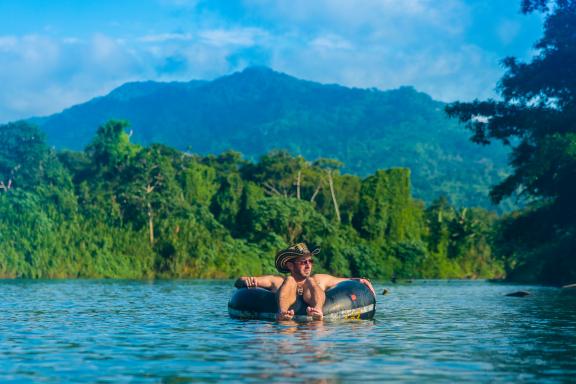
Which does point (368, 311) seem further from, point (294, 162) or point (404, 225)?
point (294, 162)

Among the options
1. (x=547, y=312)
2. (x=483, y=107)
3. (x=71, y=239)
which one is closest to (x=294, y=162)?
(x=71, y=239)

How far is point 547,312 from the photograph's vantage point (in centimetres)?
2514

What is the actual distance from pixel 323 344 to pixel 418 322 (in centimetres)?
658

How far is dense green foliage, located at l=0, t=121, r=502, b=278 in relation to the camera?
6225 cm

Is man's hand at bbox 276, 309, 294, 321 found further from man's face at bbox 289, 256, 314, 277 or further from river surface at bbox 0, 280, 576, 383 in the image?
man's face at bbox 289, 256, 314, 277

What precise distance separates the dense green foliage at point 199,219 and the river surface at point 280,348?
3913 centimetres

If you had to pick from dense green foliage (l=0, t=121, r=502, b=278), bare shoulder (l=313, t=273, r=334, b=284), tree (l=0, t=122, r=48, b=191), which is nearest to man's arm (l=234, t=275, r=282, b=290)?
bare shoulder (l=313, t=273, r=334, b=284)

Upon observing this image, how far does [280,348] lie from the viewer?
1453cm

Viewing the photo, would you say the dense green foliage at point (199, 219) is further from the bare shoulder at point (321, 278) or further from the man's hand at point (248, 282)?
the bare shoulder at point (321, 278)

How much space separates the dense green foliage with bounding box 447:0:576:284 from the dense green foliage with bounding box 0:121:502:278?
85.8 ft

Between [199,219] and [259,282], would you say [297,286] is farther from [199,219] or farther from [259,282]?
[199,219]

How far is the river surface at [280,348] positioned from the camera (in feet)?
37.7

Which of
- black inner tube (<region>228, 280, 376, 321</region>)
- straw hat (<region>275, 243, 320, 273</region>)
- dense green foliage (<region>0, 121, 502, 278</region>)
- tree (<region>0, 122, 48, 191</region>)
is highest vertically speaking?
tree (<region>0, 122, 48, 191</region>)

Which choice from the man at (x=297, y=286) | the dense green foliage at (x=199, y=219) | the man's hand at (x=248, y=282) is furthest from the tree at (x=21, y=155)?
the man at (x=297, y=286)
